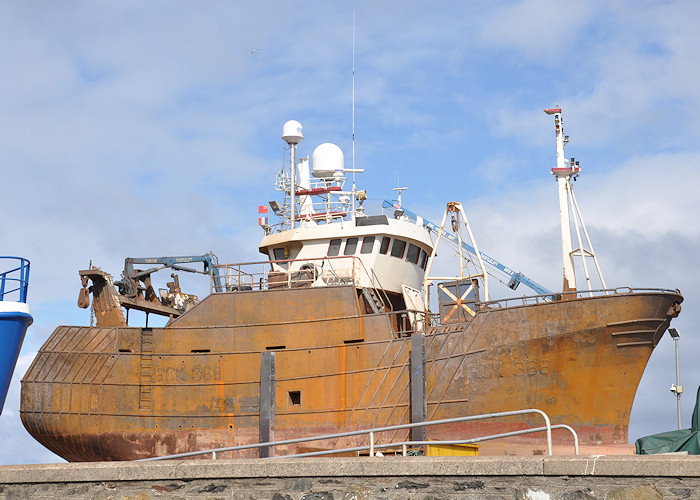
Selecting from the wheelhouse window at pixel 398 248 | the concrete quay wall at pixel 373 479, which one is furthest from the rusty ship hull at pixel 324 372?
the concrete quay wall at pixel 373 479

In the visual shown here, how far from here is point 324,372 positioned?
19.3m

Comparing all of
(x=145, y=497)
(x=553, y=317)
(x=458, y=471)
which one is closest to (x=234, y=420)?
(x=553, y=317)

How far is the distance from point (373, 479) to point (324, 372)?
454 inches

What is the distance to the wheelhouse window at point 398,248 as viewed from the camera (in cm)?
2228

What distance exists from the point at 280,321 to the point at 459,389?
14.9 ft

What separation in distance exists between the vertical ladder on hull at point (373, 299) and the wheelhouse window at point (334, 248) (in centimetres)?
167

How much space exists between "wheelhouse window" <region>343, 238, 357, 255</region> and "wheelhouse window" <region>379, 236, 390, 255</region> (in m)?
0.68

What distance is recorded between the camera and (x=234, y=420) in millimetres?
19750

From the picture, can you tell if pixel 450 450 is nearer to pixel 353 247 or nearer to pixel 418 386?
pixel 418 386

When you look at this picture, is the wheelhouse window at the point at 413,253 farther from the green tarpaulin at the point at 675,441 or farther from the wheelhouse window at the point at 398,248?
the green tarpaulin at the point at 675,441

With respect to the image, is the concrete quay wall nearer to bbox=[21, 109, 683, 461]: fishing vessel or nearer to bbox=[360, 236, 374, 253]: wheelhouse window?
bbox=[21, 109, 683, 461]: fishing vessel

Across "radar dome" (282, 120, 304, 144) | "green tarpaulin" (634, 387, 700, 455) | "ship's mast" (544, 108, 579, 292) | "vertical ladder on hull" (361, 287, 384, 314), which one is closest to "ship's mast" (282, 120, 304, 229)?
"radar dome" (282, 120, 304, 144)

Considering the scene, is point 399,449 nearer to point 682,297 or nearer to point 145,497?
point 682,297

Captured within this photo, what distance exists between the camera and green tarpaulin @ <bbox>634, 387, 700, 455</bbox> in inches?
456
